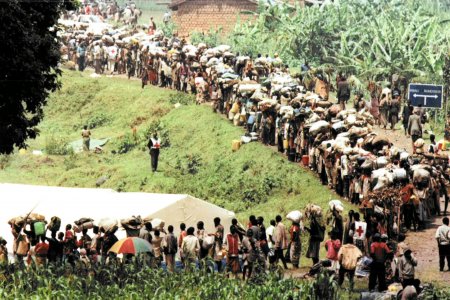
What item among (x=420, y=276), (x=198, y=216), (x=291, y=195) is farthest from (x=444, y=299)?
(x=291, y=195)

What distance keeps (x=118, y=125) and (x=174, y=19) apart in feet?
53.0

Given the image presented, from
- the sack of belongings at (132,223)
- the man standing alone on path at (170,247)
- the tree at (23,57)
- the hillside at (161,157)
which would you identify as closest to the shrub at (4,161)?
the hillside at (161,157)

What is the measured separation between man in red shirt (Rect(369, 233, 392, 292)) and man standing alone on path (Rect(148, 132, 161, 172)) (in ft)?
51.1

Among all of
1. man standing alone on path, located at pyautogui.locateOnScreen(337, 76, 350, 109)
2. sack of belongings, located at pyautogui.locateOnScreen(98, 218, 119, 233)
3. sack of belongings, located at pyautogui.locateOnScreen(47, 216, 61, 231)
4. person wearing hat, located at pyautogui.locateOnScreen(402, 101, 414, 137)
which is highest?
man standing alone on path, located at pyautogui.locateOnScreen(337, 76, 350, 109)

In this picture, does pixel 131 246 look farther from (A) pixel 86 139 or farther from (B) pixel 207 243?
(A) pixel 86 139

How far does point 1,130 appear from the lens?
2777cm

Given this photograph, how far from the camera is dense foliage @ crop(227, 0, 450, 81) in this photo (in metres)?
47.7

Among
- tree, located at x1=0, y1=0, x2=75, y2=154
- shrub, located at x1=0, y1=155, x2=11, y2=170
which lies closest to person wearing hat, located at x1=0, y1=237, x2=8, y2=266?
tree, located at x1=0, y1=0, x2=75, y2=154

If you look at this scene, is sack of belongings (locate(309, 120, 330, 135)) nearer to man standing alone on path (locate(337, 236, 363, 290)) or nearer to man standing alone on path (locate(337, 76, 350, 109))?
man standing alone on path (locate(337, 76, 350, 109))

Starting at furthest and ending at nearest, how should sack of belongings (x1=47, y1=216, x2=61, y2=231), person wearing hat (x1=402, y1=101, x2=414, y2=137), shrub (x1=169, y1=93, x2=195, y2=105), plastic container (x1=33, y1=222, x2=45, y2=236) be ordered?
shrub (x1=169, y1=93, x2=195, y2=105), person wearing hat (x1=402, y1=101, x2=414, y2=137), plastic container (x1=33, y1=222, x2=45, y2=236), sack of belongings (x1=47, y1=216, x2=61, y2=231)

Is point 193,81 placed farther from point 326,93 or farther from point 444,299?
point 444,299

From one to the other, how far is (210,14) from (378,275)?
4023 cm

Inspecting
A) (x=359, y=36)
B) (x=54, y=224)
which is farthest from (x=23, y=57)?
(x=359, y=36)

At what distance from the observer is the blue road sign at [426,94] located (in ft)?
124
